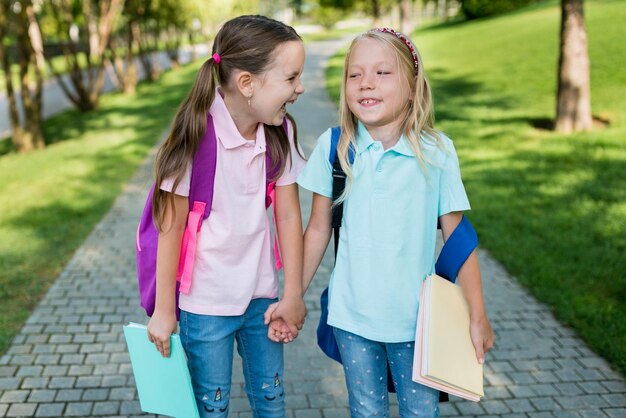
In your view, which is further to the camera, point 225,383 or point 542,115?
point 542,115

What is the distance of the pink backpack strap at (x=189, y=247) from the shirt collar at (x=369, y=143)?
1.72 feet

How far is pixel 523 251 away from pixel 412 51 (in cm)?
354

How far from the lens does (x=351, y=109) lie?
205cm

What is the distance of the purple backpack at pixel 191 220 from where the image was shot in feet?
6.47

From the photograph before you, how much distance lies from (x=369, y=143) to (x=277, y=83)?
1.11 feet

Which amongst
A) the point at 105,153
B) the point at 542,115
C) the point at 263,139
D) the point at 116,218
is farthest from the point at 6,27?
the point at 263,139

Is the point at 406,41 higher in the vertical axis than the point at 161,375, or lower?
higher

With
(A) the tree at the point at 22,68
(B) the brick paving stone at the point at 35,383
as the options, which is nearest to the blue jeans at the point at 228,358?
(B) the brick paving stone at the point at 35,383

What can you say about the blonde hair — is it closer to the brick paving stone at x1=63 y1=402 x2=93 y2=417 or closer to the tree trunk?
the brick paving stone at x1=63 y1=402 x2=93 y2=417

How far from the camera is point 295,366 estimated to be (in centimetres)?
360

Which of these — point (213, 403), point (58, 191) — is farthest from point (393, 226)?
point (58, 191)

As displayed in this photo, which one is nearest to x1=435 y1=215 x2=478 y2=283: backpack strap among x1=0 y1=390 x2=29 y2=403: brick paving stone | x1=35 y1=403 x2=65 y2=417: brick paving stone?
x1=35 y1=403 x2=65 y2=417: brick paving stone

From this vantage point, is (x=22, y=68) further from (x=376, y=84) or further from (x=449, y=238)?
(x=449, y=238)

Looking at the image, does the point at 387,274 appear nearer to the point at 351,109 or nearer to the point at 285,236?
the point at 285,236
